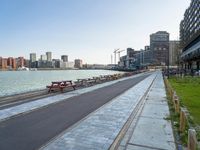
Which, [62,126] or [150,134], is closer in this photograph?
[150,134]

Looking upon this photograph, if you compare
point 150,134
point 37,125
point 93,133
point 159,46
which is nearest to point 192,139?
point 150,134

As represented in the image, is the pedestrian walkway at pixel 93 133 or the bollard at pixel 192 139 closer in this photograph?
the bollard at pixel 192 139

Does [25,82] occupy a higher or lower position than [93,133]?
lower

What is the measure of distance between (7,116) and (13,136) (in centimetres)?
344

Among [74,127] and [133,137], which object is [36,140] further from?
[133,137]

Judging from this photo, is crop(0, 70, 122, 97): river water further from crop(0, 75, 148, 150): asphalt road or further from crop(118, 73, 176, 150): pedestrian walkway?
crop(118, 73, 176, 150): pedestrian walkway

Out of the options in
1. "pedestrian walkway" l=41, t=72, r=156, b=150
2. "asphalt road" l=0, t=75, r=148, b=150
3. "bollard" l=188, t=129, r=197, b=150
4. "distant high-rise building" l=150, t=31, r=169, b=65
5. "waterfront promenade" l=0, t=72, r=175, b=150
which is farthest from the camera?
"distant high-rise building" l=150, t=31, r=169, b=65

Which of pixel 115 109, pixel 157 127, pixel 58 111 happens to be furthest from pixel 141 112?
pixel 58 111

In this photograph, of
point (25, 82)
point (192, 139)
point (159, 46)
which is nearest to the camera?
point (192, 139)

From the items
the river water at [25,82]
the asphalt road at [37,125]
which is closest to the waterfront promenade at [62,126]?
the asphalt road at [37,125]

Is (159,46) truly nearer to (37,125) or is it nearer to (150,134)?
(37,125)

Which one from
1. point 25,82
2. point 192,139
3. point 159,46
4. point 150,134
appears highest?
point 159,46

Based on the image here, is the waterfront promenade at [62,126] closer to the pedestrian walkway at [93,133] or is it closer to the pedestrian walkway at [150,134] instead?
the pedestrian walkway at [93,133]

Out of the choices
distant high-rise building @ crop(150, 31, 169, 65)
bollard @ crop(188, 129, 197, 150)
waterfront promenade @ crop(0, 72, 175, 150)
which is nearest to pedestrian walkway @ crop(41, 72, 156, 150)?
waterfront promenade @ crop(0, 72, 175, 150)
